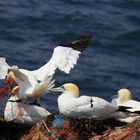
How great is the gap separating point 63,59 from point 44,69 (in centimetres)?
31

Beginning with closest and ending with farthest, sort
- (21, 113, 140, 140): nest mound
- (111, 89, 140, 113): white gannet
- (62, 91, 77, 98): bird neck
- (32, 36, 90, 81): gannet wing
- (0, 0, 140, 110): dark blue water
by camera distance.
→ (21, 113, 140, 140): nest mound → (111, 89, 140, 113): white gannet → (62, 91, 77, 98): bird neck → (32, 36, 90, 81): gannet wing → (0, 0, 140, 110): dark blue water

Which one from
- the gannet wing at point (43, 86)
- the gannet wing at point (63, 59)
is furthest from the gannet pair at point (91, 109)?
the gannet wing at point (63, 59)

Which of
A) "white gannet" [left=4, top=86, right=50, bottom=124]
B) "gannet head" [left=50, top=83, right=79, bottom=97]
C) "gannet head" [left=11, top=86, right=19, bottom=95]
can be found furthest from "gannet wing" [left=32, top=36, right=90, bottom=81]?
"gannet head" [left=50, top=83, right=79, bottom=97]

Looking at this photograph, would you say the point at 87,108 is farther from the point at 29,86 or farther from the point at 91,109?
the point at 29,86

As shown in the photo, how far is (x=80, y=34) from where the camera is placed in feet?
75.7

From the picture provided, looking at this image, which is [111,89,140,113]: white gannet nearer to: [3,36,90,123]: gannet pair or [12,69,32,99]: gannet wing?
[3,36,90,123]: gannet pair

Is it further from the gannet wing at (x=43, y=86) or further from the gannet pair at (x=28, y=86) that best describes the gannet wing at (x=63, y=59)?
the gannet wing at (x=43, y=86)

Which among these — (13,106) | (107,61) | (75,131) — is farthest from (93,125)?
(107,61)

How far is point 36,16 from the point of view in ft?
78.7

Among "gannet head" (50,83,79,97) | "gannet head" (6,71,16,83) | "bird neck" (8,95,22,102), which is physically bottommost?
"bird neck" (8,95,22,102)

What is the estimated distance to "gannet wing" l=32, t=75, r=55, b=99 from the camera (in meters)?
12.4

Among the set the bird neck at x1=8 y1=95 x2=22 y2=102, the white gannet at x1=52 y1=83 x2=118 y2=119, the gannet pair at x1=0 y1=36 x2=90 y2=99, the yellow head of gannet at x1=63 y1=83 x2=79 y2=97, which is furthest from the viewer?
the bird neck at x1=8 y1=95 x2=22 y2=102

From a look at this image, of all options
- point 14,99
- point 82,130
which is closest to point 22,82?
point 14,99

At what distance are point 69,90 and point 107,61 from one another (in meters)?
9.15
